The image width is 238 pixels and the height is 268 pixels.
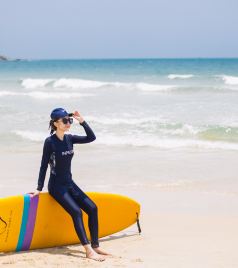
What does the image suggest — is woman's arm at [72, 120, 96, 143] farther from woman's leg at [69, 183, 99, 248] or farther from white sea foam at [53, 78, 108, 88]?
white sea foam at [53, 78, 108, 88]

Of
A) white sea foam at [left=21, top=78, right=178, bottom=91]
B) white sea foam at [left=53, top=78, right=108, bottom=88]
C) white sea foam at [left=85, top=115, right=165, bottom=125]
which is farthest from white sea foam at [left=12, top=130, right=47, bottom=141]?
white sea foam at [left=53, top=78, right=108, bottom=88]

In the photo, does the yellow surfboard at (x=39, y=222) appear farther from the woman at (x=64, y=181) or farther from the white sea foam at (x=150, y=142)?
the white sea foam at (x=150, y=142)

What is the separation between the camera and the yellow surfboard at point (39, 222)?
4637 millimetres

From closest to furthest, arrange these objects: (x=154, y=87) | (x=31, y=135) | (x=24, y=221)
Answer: (x=24, y=221) → (x=31, y=135) → (x=154, y=87)

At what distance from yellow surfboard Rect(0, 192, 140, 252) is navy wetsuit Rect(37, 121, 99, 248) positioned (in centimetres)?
18

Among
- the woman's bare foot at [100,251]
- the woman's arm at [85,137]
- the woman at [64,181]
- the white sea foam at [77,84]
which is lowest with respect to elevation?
the white sea foam at [77,84]

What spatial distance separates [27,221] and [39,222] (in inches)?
4.4

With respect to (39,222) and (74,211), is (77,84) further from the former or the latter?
(74,211)

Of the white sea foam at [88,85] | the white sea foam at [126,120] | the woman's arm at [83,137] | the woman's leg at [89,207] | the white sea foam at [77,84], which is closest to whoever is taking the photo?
the woman's leg at [89,207]

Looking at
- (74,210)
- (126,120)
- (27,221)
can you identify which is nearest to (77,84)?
(126,120)

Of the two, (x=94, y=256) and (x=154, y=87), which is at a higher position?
(x=94, y=256)

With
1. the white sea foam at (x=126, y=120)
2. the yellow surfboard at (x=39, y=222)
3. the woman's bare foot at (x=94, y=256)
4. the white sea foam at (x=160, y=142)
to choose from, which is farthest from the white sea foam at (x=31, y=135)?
the woman's bare foot at (x=94, y=256)

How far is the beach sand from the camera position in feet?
14.7

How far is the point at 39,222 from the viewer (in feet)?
A: 15.7
